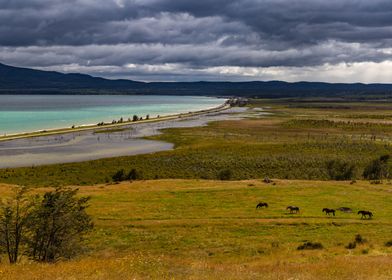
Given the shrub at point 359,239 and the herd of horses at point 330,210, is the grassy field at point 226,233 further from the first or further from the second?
the shrub at point 359,239

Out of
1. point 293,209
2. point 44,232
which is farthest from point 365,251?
point 44,232

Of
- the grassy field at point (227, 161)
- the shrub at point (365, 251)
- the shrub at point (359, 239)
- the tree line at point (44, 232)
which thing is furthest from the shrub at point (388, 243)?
the grassy field at point (227, 161)

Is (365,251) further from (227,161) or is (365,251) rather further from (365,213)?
(227,161)

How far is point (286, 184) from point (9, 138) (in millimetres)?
81110

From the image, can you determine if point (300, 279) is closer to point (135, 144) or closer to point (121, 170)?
point (121, 170)

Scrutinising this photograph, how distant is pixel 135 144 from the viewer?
344 ft

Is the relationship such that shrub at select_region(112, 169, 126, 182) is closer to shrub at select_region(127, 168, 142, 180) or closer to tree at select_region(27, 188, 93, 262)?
shrub at select_region(127, 168, 142, 180)

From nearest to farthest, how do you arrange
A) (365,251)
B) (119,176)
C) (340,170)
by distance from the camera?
(365,251)
(119,176)
(340,170)

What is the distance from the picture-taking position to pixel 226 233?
33688 mm

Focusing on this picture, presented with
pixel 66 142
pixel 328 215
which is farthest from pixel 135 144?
pixel 328 215

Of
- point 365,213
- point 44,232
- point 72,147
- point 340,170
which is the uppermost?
point 44,232

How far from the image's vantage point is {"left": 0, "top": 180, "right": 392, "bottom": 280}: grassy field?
1878 cm

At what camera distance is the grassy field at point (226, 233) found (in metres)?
18.8

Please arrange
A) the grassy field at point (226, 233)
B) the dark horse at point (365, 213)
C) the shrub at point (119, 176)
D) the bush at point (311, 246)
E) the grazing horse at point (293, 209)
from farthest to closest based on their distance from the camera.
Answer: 1. the shrub at point (119, 176)
2. the grazing horse at point (293, 209)
3. the dark horse at point (365, 213)
4. the bush at point (311, 246)
5. the grassy field at point (226, 233)
